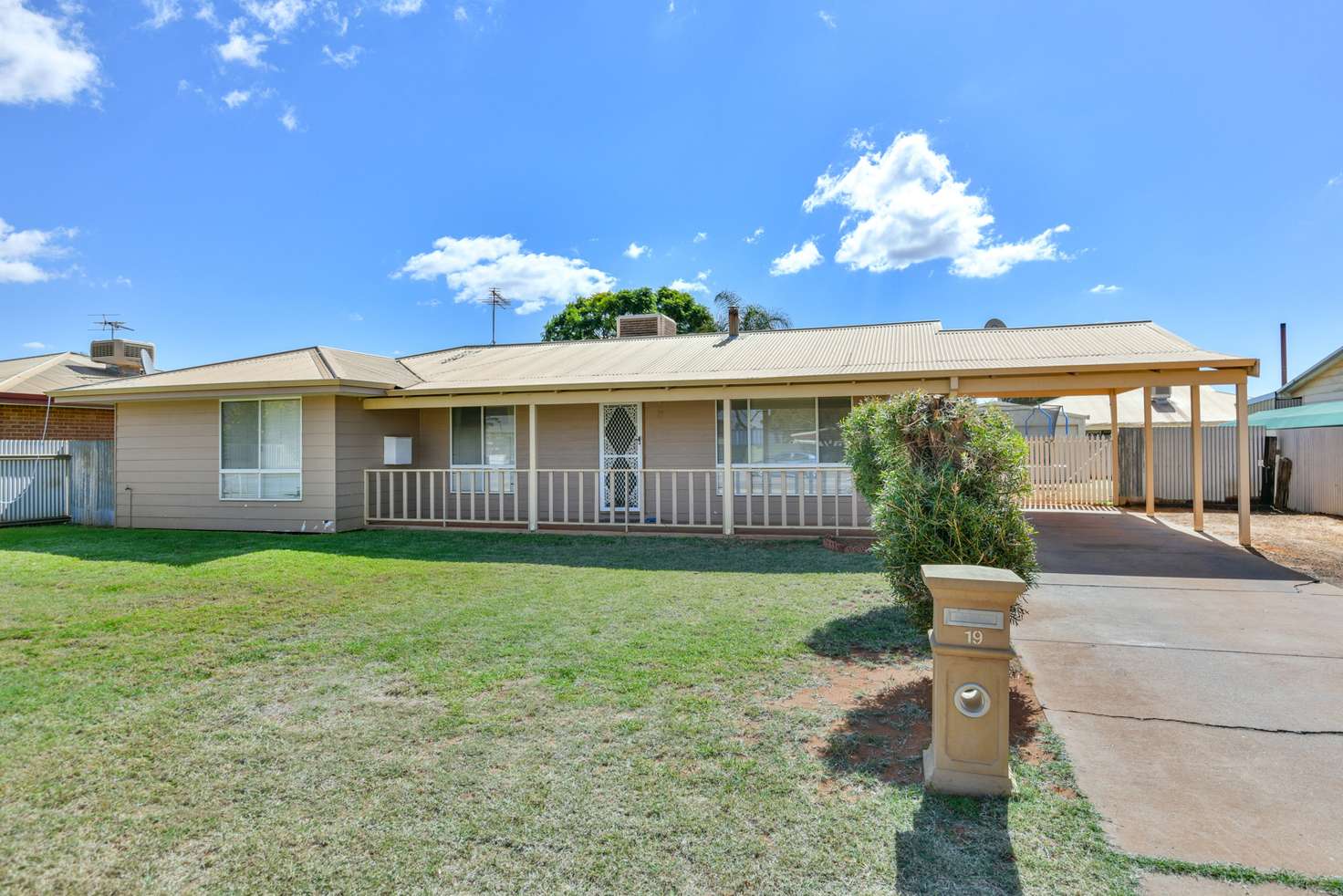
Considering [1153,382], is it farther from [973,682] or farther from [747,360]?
[973,682]

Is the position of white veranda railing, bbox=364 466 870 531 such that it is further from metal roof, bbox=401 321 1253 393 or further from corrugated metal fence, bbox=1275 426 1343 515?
corrugated metal fence, bbox=1275 426 1343 515

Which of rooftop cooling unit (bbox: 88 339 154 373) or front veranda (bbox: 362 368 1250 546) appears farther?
rooftop cooling unit (bbox: 88 339 154 373)

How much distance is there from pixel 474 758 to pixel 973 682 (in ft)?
7.18

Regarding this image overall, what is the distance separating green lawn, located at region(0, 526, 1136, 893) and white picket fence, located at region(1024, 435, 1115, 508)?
36.8 feet

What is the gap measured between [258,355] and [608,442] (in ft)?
24.5

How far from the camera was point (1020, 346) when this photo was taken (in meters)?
10.4

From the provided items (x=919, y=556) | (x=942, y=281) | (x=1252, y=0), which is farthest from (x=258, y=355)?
(x=942, y=281)

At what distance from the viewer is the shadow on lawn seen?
7916 millimetres

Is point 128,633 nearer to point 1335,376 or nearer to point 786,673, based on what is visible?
point 786,673

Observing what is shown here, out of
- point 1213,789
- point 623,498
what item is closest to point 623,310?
point 623,498

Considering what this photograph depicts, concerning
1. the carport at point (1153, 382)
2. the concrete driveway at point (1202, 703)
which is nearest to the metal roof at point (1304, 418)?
the carport at point (1153, 382)

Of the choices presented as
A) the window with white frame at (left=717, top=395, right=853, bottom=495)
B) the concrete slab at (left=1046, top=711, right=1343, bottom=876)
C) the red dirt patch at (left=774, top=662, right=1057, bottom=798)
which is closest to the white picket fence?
the window with white frame at (left=717, top=395, right=853, bottom=495)

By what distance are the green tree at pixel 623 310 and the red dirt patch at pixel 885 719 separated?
95.1 ft

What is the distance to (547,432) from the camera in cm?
1170
